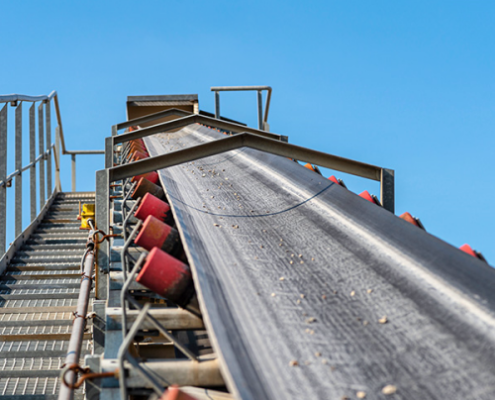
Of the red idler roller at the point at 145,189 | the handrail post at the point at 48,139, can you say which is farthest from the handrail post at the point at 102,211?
the handrail post at the point at 48,139

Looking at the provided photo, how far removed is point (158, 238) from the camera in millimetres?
3814

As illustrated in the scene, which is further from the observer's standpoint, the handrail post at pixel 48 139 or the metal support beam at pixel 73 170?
the metal support beam at pixel 73 170

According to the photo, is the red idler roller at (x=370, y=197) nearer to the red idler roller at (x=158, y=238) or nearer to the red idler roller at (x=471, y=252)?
the red idler roller at (x=471, y=252)

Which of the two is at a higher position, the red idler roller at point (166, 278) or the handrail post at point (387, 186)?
the handrail post at point (387, 186)

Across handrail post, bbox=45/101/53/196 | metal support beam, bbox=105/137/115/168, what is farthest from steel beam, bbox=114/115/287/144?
handrail post, bbox=45/101/53/196

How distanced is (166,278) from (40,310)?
13.9 feet

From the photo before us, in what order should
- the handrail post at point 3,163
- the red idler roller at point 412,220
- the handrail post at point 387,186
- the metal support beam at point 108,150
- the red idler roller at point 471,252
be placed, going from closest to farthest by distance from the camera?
the red idler roller at point 471,252, the red idler roller at point 412,220, the handrail post at point 387,186, the metal support beam at point 108,150, the handrail post at point 3,163

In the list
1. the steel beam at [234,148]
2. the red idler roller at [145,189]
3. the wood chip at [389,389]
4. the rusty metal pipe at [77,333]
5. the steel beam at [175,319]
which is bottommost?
the rusty metal pipe at [77,333]

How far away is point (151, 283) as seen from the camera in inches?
125

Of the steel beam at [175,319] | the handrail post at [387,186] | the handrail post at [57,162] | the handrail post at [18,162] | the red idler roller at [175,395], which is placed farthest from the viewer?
the handrail post at [57,162]

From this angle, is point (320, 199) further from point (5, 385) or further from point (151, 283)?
point (5, 385)

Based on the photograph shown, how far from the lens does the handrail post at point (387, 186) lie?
4.86 metres

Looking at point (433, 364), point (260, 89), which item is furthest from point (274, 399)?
point (260, 89)

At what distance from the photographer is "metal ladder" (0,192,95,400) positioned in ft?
17.7
